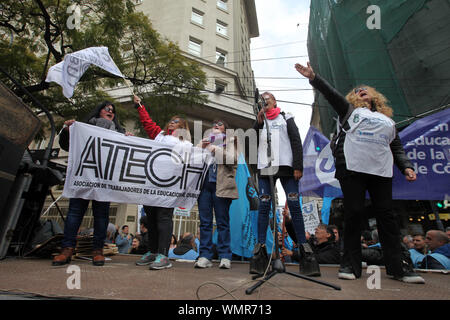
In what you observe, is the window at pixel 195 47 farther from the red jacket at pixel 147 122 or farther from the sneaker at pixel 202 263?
the sneaker at pixel 202 263

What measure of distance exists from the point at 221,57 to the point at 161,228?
64.6 ft

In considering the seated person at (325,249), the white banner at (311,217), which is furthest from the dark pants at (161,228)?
the white banner at (311,217)

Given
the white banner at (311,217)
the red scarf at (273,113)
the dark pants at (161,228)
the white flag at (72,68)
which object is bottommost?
the dark pants at (161,228)

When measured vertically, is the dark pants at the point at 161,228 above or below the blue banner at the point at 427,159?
below

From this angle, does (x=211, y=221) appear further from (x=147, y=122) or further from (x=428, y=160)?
(x=428, y=160)

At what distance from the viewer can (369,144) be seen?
8.13 feet

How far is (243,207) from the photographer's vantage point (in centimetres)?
499

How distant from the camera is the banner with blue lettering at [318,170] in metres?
5.67

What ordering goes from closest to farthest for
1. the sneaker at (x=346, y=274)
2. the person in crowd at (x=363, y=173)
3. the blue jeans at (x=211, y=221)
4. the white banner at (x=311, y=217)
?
1. the sneaker at (x=346, y=274)
2. the person in crowd at (x=363, y=173)
3. the blue jeans at (x=211, y=221)
4. the white banner at (x=311, y=217)

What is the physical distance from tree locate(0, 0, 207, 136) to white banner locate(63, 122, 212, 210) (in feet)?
17.1

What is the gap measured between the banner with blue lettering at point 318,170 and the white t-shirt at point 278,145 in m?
3.24

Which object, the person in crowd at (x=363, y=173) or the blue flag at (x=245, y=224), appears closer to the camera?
the person in crowd at (x=363, y=173)

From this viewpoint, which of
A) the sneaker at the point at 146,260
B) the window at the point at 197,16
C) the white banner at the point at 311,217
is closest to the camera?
the sneaker at the point at 146,260
